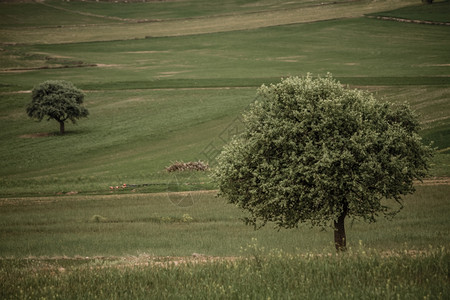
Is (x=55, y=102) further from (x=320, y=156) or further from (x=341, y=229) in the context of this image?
(x=320, y=156)

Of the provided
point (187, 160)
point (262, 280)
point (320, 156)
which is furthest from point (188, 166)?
point (262, 280)

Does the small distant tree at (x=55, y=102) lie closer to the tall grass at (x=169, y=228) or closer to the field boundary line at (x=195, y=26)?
the tall grass at (x=169, y=228)

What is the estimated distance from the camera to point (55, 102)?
199ft

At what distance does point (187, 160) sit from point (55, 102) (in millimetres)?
24612

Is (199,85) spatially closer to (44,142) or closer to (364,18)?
(44,142)

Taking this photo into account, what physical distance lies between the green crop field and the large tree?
178 centimetres

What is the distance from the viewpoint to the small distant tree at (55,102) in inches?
2367

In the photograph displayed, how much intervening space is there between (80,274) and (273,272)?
4.96 metres

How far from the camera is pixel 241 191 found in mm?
19562

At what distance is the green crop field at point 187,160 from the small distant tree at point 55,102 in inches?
110

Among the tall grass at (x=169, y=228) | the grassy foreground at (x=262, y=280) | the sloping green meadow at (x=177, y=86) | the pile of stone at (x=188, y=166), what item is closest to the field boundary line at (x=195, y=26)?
the sloping green meadow at (x=177, y=86)

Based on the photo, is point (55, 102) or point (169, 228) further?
point (55, 102)

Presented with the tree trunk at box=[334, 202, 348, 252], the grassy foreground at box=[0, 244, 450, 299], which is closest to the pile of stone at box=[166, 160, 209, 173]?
the tree trunk at box=[334, 202, 348, 252]

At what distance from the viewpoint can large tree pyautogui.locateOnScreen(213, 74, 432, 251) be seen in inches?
697
